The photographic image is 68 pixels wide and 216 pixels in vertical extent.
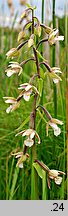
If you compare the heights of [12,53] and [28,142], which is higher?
[12,53]

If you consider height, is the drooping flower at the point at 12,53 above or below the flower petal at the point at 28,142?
above

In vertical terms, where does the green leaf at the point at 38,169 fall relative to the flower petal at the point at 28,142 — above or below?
below

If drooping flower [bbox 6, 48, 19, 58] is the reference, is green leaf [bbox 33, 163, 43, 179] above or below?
below

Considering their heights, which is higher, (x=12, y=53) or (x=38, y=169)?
(x=12, y=53)

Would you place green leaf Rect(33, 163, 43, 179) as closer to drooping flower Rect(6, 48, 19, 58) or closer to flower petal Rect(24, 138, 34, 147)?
flower petal Rect(24, 138, 34, 147)

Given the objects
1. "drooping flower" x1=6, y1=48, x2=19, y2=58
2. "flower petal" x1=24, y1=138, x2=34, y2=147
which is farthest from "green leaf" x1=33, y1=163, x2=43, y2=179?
"drooping flower" x1=6, y1=48, x2=19, y2=58

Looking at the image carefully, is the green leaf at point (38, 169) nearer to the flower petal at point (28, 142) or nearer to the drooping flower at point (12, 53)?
the flower petal at point (28, 142)

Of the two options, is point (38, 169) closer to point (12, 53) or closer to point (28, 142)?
point (28, 142)

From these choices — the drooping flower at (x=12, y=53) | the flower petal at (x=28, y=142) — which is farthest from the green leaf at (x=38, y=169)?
the drooping flower at (x=12, y=53)

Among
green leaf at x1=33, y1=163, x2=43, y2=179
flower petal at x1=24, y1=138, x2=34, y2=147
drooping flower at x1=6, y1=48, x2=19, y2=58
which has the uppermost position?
drooping flower at x1=6, y1=48, x2=19, y2=58

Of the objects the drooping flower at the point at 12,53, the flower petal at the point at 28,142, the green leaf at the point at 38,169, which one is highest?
the drooping flower at the point at 12,53

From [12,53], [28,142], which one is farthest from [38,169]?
[12,53]
